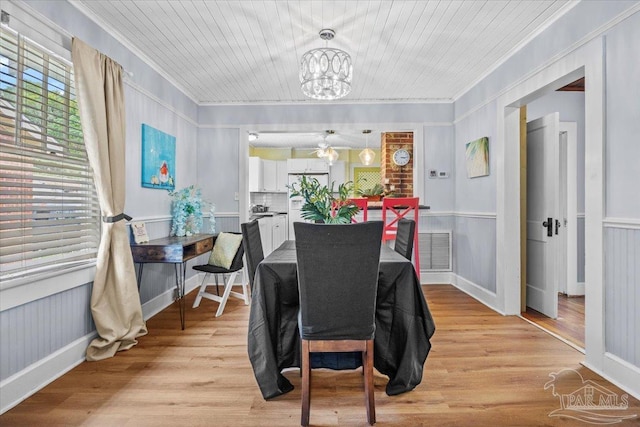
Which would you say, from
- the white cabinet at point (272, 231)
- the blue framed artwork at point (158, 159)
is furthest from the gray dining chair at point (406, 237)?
the white cabinet at point (272, 231)

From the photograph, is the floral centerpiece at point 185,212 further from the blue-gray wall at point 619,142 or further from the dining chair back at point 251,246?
the blue-gray wall at point 619,142

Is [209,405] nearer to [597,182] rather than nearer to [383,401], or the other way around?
[383,401]

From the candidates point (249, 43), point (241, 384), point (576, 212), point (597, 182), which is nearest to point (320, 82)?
point (249, 43)

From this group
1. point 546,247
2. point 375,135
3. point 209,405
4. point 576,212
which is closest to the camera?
point 209,405

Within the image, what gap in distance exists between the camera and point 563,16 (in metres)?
2.64

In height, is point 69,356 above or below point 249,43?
below

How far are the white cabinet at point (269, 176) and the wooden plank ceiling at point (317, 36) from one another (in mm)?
3852

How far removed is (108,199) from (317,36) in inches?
82.5

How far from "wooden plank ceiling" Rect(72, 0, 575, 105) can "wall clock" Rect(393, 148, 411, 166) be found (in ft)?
4.88

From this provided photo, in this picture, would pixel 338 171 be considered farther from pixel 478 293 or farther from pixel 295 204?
pixel 478 293

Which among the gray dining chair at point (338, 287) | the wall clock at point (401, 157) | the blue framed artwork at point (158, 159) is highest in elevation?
the wall clock at point (401, 157)

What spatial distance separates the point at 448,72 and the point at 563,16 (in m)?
1.30

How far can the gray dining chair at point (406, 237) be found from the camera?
2576mm

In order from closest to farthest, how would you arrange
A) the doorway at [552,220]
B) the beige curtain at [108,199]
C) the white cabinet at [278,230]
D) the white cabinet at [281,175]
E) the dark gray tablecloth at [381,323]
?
the dark gray tablecloth at [381,323] → the beige curtain at [108,199] → the doorway at [552,220] → the white cabinet at [278,230] → the white cabinet at [281,175]
